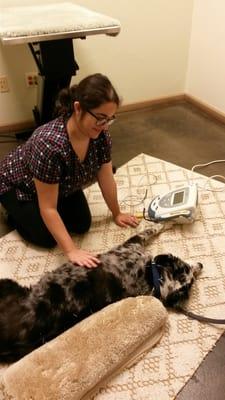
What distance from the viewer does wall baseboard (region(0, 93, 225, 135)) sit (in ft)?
9.13

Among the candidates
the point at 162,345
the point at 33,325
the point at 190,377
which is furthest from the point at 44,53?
the point at 190,377

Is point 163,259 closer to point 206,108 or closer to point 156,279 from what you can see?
point 156,279

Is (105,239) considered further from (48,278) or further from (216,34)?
(216,34)

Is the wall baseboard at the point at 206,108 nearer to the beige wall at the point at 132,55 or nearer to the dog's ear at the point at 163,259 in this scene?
the beige wall at the point at 132,55

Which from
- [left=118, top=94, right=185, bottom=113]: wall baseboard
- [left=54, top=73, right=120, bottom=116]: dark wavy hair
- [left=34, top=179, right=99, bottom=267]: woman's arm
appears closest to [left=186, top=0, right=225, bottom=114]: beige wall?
[left=118, top=94, right=185, bottom=113]: wall baseboard

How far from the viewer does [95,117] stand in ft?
4.17

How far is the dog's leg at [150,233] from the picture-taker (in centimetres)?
161

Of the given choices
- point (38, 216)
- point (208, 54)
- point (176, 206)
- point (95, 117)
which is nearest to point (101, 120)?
point (95, 117)

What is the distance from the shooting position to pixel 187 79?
3205 mm

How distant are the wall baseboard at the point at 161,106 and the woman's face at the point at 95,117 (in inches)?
61.8

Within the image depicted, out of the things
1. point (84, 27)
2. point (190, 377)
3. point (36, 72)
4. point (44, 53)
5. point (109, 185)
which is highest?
point (84, 27)

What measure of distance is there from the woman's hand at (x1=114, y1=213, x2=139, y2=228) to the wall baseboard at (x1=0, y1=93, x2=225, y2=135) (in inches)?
53.4

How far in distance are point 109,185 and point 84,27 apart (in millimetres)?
870

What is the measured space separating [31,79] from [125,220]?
144cm
